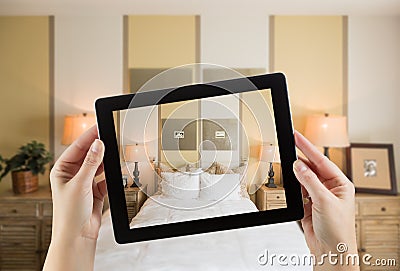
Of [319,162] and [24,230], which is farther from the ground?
[319,162]

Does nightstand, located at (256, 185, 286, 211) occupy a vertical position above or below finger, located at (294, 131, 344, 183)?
below

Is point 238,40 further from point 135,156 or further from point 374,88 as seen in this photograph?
point 135,156

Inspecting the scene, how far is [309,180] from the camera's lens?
0.83 meters

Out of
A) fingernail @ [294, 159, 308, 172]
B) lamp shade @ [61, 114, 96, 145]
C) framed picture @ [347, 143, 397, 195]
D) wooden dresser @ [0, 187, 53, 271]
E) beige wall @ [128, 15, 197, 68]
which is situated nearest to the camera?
fingernail @ [294, 159, 308, 172]

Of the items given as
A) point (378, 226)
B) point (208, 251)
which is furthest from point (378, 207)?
point (208, 251)

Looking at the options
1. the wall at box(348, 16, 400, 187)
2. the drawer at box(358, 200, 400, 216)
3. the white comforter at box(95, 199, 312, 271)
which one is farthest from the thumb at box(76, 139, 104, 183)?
the wall at box(348, 16, 400, 187)

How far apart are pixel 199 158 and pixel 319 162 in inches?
9.5

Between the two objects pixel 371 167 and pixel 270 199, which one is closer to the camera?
pixel 270 199

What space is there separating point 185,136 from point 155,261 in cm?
140

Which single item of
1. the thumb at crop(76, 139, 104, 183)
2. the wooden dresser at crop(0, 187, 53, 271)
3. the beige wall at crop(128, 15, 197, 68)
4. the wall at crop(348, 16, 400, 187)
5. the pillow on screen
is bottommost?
the wooden dresser at crop(0, 187, 53, 271)

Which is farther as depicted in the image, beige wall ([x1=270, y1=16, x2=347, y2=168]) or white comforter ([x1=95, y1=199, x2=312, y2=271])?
beige wall ([x1=270, y1=16, x2=347, y2=168])

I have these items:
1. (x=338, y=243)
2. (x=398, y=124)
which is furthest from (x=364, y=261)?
(x=338, y=243)

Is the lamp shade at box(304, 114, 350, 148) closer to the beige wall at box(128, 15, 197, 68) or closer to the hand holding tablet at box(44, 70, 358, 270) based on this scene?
the beige wall at box(128, 15, 197, 68)

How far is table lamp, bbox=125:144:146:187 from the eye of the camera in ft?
2.84
